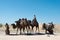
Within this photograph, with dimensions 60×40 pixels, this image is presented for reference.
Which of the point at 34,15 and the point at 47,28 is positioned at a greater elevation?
the point at 34,15

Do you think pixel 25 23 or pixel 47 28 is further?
pixel 47 28

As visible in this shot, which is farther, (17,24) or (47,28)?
(47,28)

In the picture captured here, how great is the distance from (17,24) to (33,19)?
370cm

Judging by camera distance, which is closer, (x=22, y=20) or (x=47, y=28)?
(x=22, y=20)

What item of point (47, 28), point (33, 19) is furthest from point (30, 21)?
point (47, 28)

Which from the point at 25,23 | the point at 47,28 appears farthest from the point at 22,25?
the point at 47,28

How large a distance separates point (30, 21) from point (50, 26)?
4670 millimetres

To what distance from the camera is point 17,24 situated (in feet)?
130

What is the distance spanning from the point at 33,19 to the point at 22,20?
261 centimetres

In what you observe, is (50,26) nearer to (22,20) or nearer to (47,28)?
(47,28)

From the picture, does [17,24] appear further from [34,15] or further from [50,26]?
[50,26]

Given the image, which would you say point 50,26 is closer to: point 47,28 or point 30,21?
point 47,28

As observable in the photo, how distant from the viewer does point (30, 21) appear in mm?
40906

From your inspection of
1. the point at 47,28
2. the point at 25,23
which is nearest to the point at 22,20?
the point at 25,23
